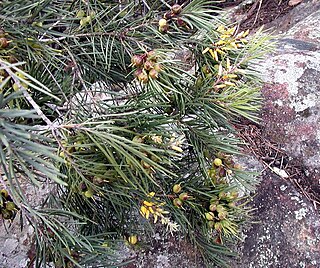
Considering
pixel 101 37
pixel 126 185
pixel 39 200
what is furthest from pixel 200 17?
pixel 39 200

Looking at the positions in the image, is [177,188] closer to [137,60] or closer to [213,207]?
[213,207]

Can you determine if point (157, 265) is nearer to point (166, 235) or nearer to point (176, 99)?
point (166, 235)

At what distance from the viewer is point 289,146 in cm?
119

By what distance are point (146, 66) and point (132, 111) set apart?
75 millimetres

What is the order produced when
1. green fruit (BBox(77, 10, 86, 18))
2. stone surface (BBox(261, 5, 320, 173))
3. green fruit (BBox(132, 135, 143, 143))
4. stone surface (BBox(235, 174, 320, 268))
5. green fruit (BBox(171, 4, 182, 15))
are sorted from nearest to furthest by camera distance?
green fruit (BBox(132, 135, 143, 143)), green fruit (BBox(171, 4, 182, 15)), green fruit (BBox(77, 10, 86, 18)), stone surface (BBox(235, 174, 320, 268)), stone surface (BBox(261, 5, 320, 173))

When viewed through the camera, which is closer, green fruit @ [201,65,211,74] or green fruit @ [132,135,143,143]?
green fruit @ [132,135,143,143]

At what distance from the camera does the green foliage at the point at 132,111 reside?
615 mm

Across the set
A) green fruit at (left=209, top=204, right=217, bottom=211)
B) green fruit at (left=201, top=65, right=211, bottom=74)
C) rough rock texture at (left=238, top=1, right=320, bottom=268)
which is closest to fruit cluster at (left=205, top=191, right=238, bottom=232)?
green fruit at (left=209, top=204, right=217, bottom=211)

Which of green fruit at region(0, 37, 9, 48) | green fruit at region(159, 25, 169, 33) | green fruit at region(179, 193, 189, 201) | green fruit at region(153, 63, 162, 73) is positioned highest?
green fruit at region(0, 37, 9, 48)

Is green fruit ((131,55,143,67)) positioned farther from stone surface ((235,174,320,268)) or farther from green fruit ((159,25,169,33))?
stone surface ((235,174,320,268))

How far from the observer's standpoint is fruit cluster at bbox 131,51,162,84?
2.04 ft

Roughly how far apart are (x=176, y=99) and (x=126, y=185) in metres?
0.17

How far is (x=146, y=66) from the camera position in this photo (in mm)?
621

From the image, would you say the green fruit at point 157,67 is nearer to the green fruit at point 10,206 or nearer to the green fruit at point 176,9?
the green fruit at point 176,9
